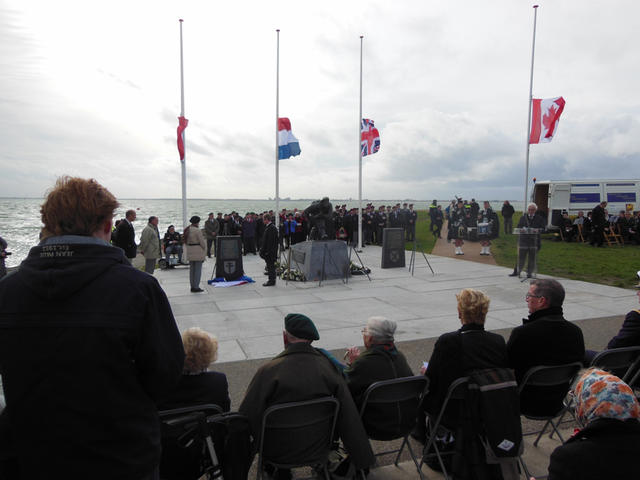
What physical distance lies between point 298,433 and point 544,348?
189cm

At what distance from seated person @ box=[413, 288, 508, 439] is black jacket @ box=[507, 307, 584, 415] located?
0.74 feet

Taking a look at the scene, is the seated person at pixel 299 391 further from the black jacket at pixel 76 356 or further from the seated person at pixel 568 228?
the seated person at pixel 568 228

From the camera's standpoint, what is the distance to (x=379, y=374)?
305cm

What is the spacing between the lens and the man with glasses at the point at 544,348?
320 centimetres

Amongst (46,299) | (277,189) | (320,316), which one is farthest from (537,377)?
(277,189)

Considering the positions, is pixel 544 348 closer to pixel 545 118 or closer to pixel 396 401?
pixel 396 401

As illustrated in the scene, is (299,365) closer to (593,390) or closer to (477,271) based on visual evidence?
(593,390)

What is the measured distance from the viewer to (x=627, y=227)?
21.3 meters

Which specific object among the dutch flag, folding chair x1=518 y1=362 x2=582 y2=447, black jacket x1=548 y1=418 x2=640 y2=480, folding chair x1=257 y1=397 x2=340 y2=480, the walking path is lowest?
the walking path

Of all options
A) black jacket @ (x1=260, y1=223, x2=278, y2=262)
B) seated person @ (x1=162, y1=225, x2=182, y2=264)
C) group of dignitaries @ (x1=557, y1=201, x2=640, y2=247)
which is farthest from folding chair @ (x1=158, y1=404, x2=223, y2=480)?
group of dignitaries @ (x1=557, y1=201, x2=640, y2=247)

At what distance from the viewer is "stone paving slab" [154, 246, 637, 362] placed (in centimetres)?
705

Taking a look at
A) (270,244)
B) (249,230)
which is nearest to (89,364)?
(270,244)

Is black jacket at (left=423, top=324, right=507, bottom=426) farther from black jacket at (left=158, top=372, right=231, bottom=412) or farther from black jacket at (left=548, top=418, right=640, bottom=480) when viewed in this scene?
black jacket at (left=158, top=372, right=231, bottom=412)

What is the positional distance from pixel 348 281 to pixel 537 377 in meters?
9.09
